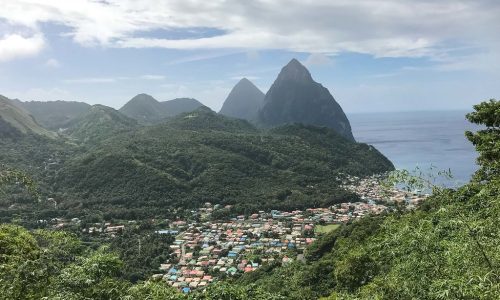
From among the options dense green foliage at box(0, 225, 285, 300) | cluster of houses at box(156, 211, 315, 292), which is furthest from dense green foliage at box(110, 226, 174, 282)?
dense green foliage at box(0, 225, 285, 300)

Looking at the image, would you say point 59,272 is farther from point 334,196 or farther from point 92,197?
point 92,197

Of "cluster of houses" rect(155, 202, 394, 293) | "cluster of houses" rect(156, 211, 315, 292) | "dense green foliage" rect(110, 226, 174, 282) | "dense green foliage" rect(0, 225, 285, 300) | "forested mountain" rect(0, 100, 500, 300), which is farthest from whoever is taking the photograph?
A: "dense green foliage" rect(110, 226, 174, 282)

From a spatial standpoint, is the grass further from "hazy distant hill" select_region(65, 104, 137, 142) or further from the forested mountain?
"hazy distant hill" select_region(65, 104, 137, 142)

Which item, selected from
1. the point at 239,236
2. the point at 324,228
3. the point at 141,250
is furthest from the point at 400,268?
the point at 324,228

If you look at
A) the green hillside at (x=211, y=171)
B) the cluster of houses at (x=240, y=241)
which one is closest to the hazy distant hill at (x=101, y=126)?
the green hillside at (x=211, y=171)

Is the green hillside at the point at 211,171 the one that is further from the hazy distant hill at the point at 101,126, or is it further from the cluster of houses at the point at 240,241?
the hazy distant hill at the point at 101,126

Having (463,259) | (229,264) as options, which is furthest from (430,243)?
(229,264)
